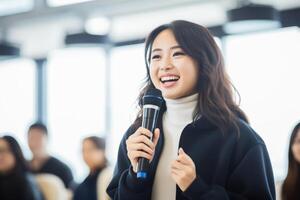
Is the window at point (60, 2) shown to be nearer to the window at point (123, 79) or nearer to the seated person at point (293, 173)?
the window at point (123, 79)

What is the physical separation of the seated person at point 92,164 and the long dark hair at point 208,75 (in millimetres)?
1969

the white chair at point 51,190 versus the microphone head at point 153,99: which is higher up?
the microphone head at point 153,99

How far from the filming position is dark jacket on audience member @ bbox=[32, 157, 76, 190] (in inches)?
176

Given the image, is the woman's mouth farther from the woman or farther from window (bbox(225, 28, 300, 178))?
window (bbox(225, 28, 300, 178))

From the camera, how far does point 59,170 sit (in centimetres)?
449

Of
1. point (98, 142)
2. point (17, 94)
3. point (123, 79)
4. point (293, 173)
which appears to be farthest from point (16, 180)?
point (17, 94)

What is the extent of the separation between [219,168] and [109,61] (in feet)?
12.0

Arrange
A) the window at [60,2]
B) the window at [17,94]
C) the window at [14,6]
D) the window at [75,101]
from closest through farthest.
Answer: the window at [60,2] → the window at [14,6] → the window at [75,101] → the window at [17,94]

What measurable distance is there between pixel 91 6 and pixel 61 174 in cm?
167

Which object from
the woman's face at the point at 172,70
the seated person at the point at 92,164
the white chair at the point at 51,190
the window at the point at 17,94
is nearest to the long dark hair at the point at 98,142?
the seated person at the point at 92,164

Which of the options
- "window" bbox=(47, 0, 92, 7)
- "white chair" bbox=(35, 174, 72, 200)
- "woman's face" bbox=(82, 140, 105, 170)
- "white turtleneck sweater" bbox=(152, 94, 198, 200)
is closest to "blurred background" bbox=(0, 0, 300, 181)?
"window" bbox=(47, 0, 92, 7)

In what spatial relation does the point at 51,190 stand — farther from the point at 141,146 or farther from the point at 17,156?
the point at 141,146

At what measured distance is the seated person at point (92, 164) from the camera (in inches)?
141

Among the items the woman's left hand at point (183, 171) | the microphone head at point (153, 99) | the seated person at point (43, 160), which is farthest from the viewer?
the seated person at point (43, 160)
